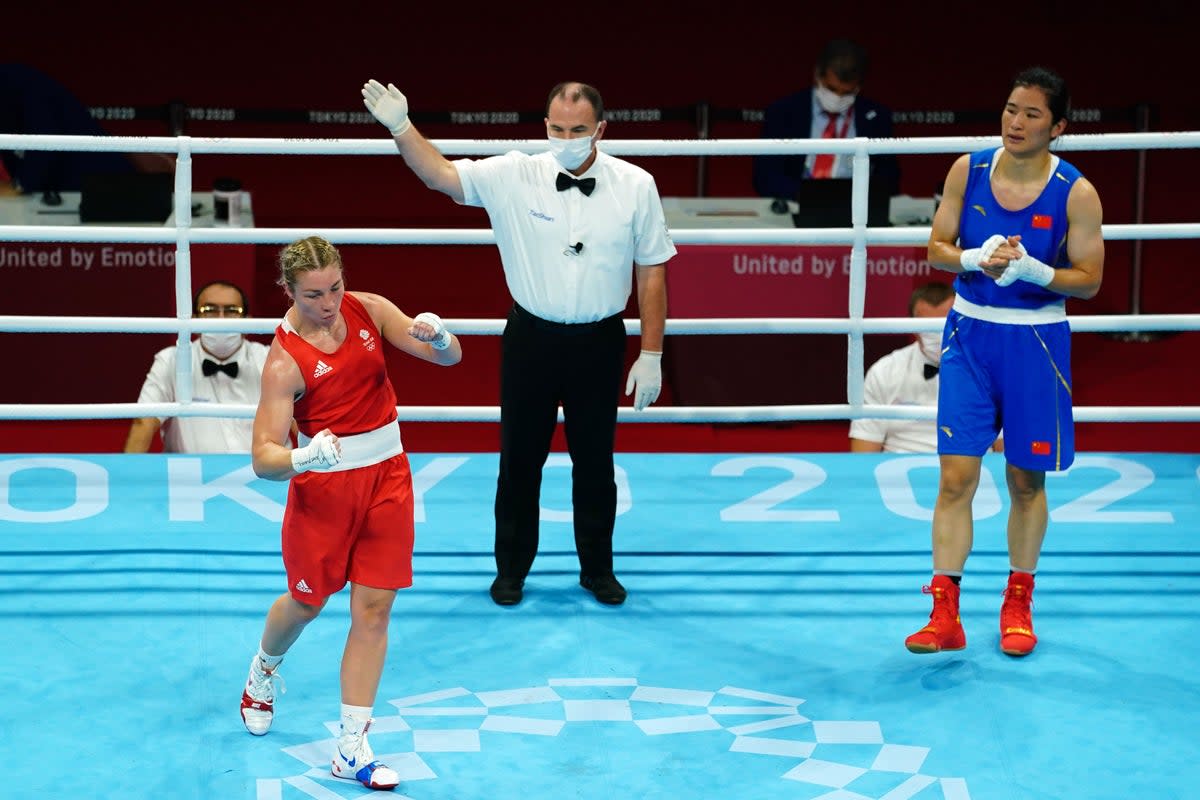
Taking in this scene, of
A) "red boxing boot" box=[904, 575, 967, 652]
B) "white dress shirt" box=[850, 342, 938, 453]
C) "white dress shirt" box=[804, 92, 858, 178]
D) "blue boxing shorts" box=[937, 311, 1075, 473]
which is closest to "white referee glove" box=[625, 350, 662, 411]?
"blue boxing shorts" box=[937, 311, 1075, 473]

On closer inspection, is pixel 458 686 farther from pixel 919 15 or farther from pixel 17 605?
pixel 919 15

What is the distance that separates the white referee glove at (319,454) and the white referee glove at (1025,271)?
5.61 ft

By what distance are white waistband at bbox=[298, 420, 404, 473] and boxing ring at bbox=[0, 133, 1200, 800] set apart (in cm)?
65

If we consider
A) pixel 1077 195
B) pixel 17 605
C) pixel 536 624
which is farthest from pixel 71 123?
pixel 1077 195

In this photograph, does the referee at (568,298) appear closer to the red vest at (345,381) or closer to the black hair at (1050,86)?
the red vest at (345,381)

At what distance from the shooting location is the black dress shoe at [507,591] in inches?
187

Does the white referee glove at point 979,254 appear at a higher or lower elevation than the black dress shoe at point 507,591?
higher

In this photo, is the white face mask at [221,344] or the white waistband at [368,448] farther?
the white face mask at [221,344]

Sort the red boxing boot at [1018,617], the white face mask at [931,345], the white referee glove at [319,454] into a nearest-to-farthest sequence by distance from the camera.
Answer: the white referee glove at [319,454] → the red boxing boot at [1018,617] → the white face mask at [931,345]

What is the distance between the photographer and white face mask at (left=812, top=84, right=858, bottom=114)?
784cm

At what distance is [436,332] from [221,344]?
8.07ft

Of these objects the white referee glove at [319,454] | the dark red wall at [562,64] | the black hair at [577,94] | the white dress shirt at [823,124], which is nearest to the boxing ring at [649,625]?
the black hair at [577,94]

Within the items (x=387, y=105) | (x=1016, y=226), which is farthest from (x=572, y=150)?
(x=1016, y=226)

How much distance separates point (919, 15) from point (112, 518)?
7.62 m
